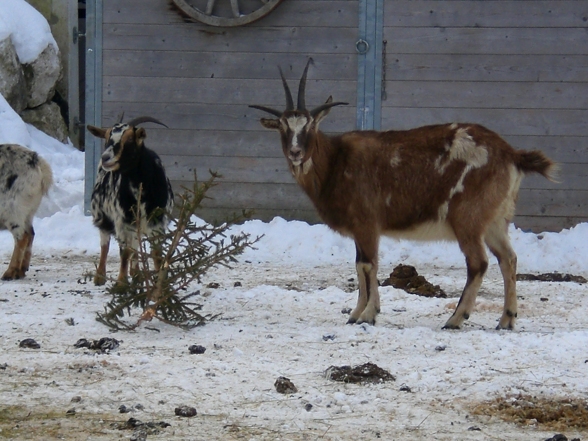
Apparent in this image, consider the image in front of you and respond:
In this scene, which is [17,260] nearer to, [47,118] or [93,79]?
[93,79]

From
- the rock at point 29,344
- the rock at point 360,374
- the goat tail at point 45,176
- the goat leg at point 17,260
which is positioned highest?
the goat tail at point 45,176

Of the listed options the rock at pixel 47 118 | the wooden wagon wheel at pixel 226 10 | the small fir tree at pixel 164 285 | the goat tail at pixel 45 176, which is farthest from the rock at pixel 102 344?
the rock at pixel 47 118

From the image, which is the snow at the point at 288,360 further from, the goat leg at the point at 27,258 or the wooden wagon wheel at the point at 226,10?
the wooden wagon wheel at the point at 226,10

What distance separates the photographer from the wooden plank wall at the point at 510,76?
10688 mm

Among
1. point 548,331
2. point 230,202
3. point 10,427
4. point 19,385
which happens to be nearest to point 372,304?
point 548,331

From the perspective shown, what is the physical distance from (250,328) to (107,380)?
4.96ft

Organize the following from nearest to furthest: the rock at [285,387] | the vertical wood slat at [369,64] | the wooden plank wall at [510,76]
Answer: the rock at [285,387] < the wooden plank wall at [510,76] < the vertical wood slat at [369,64]

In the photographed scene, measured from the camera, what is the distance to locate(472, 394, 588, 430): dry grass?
444 cm

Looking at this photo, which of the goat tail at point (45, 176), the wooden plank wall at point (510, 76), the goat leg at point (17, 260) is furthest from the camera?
the wooden plank wall at point (510, 76)

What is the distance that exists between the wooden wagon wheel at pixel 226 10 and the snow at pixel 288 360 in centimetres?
321

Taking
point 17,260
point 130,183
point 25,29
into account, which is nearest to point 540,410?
point 130,183

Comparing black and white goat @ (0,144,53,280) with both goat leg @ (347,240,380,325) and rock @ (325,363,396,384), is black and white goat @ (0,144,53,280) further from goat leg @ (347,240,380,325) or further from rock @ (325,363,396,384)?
rock @ (325,363,396,384)

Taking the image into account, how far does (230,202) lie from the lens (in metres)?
11.1

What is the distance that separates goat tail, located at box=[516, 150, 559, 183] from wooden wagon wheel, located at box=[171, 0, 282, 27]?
488 centimetres
